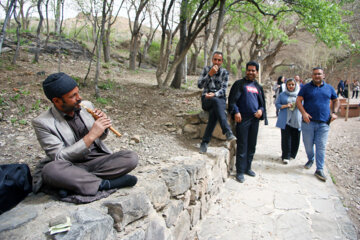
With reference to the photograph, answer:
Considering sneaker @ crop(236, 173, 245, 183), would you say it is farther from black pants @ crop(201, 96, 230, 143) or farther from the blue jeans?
the blue jeans

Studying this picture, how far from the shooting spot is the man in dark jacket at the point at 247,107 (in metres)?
4.23

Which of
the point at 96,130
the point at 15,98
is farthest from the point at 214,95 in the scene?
the point at 15,98

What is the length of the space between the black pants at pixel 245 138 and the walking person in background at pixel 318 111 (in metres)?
0.99

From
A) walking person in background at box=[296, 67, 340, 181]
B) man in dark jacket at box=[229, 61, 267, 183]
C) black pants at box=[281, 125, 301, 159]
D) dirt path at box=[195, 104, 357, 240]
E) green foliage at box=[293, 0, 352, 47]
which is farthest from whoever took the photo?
green foliage at box=[293, 0, 352, 47]

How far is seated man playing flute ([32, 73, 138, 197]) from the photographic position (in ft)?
6.47

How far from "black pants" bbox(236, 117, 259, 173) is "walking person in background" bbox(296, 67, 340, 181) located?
0.99 metres

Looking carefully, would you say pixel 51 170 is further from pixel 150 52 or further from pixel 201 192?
pixel 150 52

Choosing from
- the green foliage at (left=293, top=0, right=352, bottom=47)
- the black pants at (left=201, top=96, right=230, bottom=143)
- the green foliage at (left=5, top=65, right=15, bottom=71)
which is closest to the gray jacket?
the black pants at (left=201, top=96, right=230, bottom=143)

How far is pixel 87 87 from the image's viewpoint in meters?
7.35

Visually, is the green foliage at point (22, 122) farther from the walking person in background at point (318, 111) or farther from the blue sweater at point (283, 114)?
the walking person in background at point (318, 111)

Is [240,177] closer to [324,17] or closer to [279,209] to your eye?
[279,209]

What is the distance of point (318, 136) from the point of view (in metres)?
4.41

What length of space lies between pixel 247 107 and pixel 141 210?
8.95ft

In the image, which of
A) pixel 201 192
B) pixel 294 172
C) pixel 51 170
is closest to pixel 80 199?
pixel 51 170
